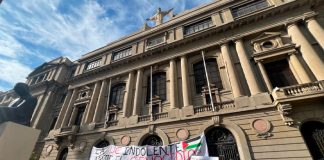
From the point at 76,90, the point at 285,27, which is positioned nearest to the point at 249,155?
the point at 285,27

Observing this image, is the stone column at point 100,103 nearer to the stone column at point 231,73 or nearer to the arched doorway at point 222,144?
the arched doorway at point 222,144

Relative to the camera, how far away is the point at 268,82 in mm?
13000

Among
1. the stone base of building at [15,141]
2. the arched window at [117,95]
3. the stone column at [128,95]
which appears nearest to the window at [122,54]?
the stone column at [128,95]

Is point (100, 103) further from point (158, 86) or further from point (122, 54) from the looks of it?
point (122, 54)

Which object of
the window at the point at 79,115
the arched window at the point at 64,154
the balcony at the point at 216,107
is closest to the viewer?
the balcony at the point at 216,107

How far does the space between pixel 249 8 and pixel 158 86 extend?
1249 cm

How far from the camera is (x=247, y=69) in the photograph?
13883 mm

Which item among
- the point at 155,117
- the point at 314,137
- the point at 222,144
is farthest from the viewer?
the point at 155,117

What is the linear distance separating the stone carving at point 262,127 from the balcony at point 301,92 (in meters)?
1.72

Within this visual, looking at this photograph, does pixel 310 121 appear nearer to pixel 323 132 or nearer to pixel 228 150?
pixel 323 132

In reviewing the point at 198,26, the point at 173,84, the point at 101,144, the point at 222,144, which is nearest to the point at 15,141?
the point at 101,144

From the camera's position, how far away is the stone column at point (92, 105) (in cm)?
1915

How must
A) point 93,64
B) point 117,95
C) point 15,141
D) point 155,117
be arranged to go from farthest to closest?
point 93,64 → point 117,95 → point 155,117 → point 15,141

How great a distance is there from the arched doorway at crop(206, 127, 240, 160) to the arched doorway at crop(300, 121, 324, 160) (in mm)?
3907
